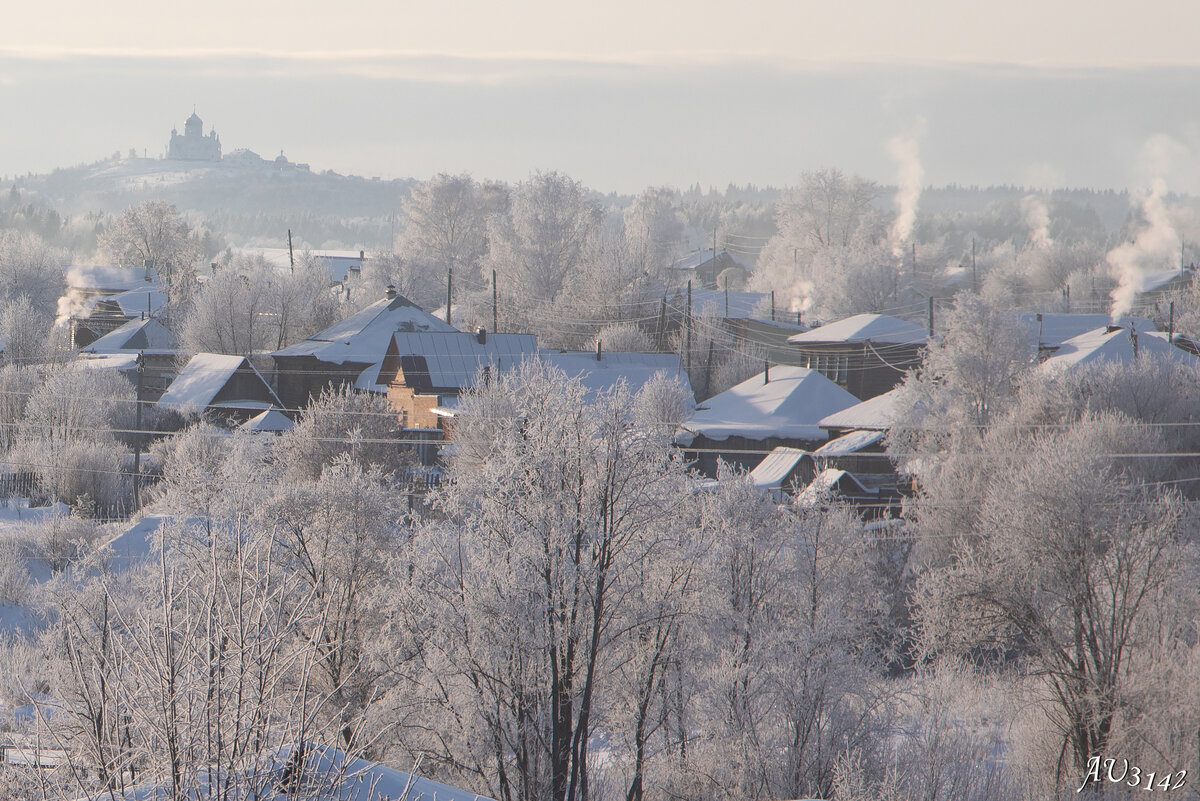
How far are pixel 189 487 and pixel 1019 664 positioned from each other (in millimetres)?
17865

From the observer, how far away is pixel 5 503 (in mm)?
33844

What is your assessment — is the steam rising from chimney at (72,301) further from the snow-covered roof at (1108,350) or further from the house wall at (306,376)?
the snow-covered roof at (1108,350)

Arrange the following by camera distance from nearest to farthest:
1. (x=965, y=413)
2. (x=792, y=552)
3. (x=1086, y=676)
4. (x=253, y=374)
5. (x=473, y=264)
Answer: (x=1086, y=676)
(x=792, y=552)
(x=965, y=413)
(x=253, y=374)
(x=473, y=264)

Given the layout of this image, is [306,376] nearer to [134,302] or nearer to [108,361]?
[108,361]

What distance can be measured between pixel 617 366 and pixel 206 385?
13.9 m

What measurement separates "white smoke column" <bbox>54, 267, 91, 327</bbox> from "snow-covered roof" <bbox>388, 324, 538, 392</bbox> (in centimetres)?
2942

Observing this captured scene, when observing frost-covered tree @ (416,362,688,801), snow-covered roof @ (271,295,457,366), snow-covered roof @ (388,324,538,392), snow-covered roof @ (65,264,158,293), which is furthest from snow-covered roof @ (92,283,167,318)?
frost-covered tree @ (416,362,688,801)

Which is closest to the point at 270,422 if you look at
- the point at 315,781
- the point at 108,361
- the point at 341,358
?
the point at 341,358

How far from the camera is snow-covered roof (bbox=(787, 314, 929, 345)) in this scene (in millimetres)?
45188

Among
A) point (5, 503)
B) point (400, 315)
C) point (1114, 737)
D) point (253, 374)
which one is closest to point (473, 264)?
point (400, 315)

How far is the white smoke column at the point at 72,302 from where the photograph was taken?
64.1m

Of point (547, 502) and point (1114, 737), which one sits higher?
point (547, 502)

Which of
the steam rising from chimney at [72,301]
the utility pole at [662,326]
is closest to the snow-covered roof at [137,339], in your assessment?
the steam rising from chimney at [72,301]

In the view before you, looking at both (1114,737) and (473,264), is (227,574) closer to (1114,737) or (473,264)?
(1114,737)
